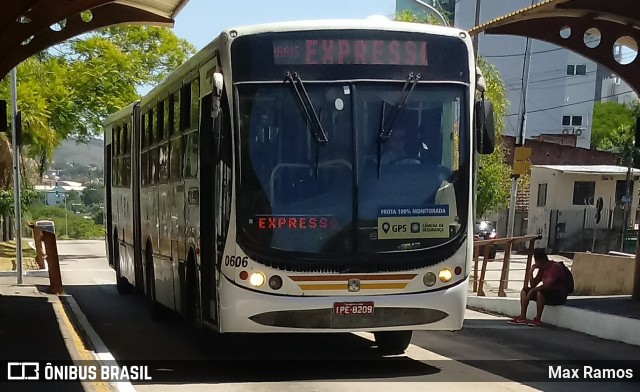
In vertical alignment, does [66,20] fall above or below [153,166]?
above

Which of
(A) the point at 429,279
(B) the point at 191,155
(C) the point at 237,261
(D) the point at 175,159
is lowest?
(A) the point at 429,279

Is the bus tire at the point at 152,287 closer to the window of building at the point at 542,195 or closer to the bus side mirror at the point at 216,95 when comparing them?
the bus side mirror at the point at 216,95

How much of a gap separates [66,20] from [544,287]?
981 cm

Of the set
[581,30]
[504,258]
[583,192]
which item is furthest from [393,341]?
[583,192]

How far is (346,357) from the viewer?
11875 mm

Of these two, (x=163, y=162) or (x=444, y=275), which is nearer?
(x=444, y=275)

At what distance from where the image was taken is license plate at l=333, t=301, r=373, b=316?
10.0 m

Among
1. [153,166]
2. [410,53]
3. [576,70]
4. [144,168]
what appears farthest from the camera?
[576,70]

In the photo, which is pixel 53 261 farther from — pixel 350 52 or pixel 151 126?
pixel 350 52

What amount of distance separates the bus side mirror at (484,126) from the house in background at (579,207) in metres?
39.6

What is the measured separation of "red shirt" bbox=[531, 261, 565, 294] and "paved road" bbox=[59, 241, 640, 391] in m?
0.73

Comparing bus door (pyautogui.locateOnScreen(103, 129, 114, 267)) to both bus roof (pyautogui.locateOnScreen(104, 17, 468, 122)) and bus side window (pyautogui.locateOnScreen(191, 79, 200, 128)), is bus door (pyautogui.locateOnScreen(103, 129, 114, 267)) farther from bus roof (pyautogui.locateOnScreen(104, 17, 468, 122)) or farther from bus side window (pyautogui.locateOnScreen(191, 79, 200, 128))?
bus roof (pyautogui.locateOnScreen(104, 17, 468, 122))

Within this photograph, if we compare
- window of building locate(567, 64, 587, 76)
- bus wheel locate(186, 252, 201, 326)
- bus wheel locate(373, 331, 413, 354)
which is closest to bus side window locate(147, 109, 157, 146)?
bus wheel locate(186, 252, 201, 326)

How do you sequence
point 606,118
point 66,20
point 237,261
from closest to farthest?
point 237,261, point 66,20, point 606,118
